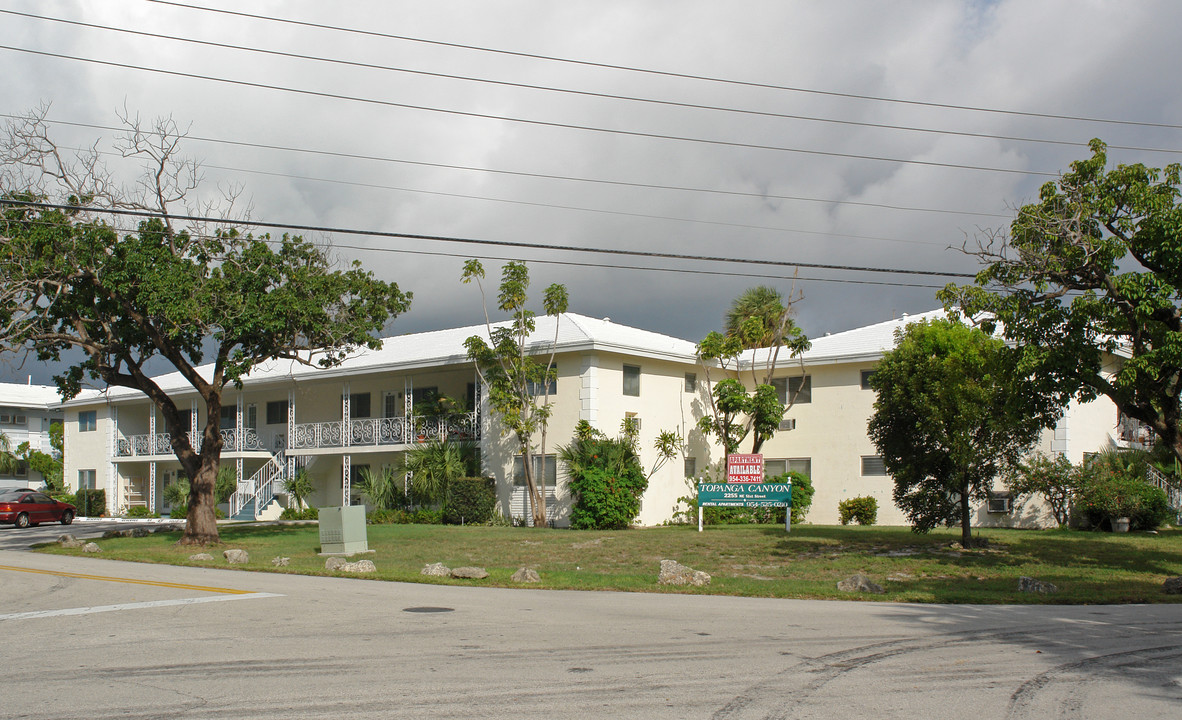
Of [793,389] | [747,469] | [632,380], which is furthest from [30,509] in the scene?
[793,389]

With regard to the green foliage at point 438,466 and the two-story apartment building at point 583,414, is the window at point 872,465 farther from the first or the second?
the green foliage at point 438,466

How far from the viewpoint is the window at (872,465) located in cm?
3034

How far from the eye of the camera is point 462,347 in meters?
33.7

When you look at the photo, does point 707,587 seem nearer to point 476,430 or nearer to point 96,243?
point 96,243

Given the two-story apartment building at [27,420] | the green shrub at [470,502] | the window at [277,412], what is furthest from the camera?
the two-story apartment building at [27,420]

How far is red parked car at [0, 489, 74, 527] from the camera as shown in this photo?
119 ft

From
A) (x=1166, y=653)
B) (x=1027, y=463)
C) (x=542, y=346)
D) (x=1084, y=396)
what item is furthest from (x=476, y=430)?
(x=1166, y=653)

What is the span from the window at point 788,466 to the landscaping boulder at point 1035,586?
646 inches

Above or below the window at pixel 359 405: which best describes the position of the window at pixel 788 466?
below

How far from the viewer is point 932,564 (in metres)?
18.3

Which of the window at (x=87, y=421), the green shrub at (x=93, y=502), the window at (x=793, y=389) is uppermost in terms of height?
the window at (x=793, y=389)

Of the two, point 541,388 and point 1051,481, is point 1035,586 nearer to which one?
point 1051,481

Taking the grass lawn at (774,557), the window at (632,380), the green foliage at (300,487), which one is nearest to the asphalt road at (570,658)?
the grass lawn at (774,557)

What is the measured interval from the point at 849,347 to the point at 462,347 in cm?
1340
